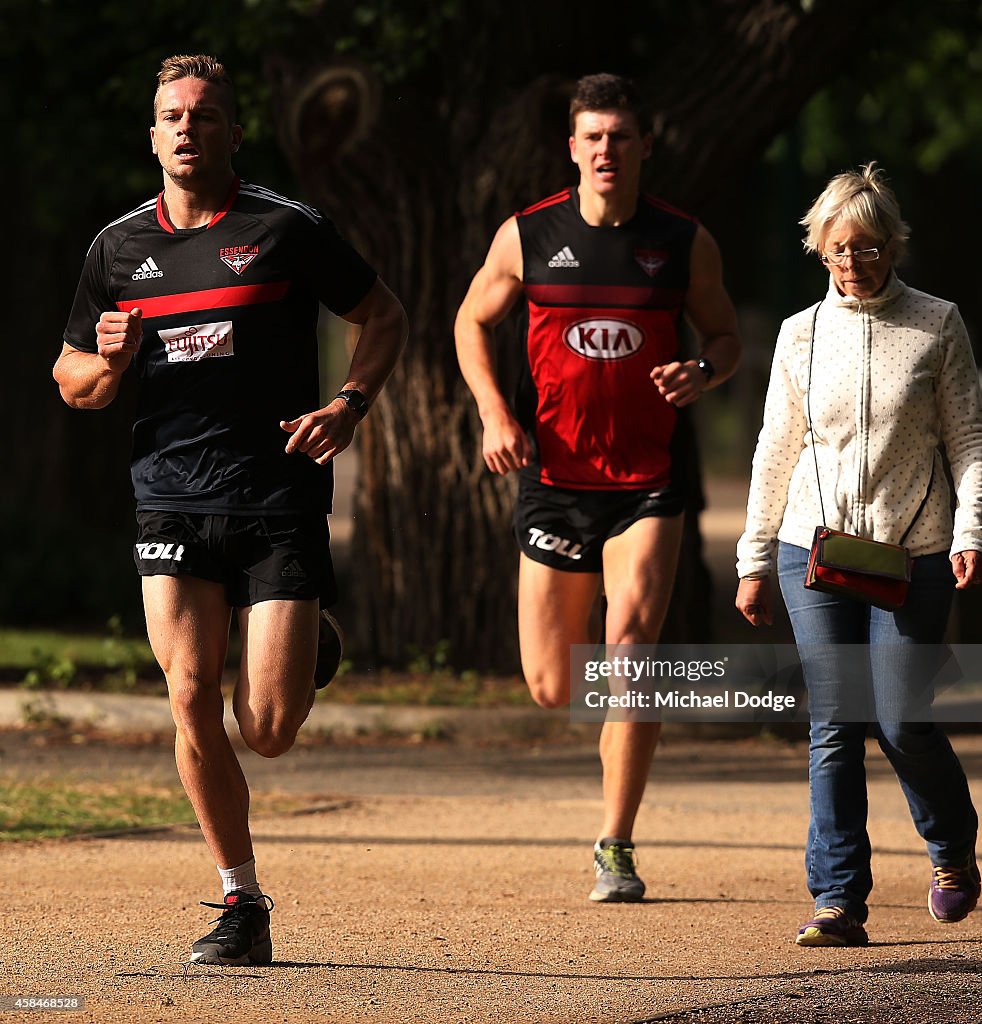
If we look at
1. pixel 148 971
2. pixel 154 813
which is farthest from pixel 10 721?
pixel 148 971

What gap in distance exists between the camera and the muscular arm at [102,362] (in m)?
5.04

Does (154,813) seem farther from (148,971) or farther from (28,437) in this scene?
(28,437)

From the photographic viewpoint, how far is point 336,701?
1037 cm

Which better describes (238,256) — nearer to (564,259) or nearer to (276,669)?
(276,669)

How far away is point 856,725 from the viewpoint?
559 centimetres

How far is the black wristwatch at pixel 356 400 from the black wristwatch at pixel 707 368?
1472 millimetres

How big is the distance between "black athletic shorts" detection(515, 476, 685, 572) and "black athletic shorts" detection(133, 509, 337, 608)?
151cm

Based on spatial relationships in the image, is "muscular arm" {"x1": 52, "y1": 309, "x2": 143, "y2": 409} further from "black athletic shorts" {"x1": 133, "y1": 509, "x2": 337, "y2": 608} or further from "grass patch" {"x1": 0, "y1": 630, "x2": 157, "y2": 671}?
"grass patch" {"x1": 0, "y1": 630, "x2": 157, "y2": 671}

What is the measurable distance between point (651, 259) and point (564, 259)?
0.27m

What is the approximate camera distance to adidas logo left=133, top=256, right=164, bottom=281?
5234mm

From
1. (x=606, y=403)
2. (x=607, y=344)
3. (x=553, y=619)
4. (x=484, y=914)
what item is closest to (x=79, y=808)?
(x=553, y=619)

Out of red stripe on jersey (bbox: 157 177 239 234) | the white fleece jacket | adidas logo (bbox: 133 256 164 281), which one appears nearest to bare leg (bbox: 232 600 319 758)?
adidas logo (bbox: 133 256 164 281)

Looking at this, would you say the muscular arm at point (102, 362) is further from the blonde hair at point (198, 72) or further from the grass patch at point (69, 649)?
the grass patch at point (69, 649)

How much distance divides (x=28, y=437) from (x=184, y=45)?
4424mm
